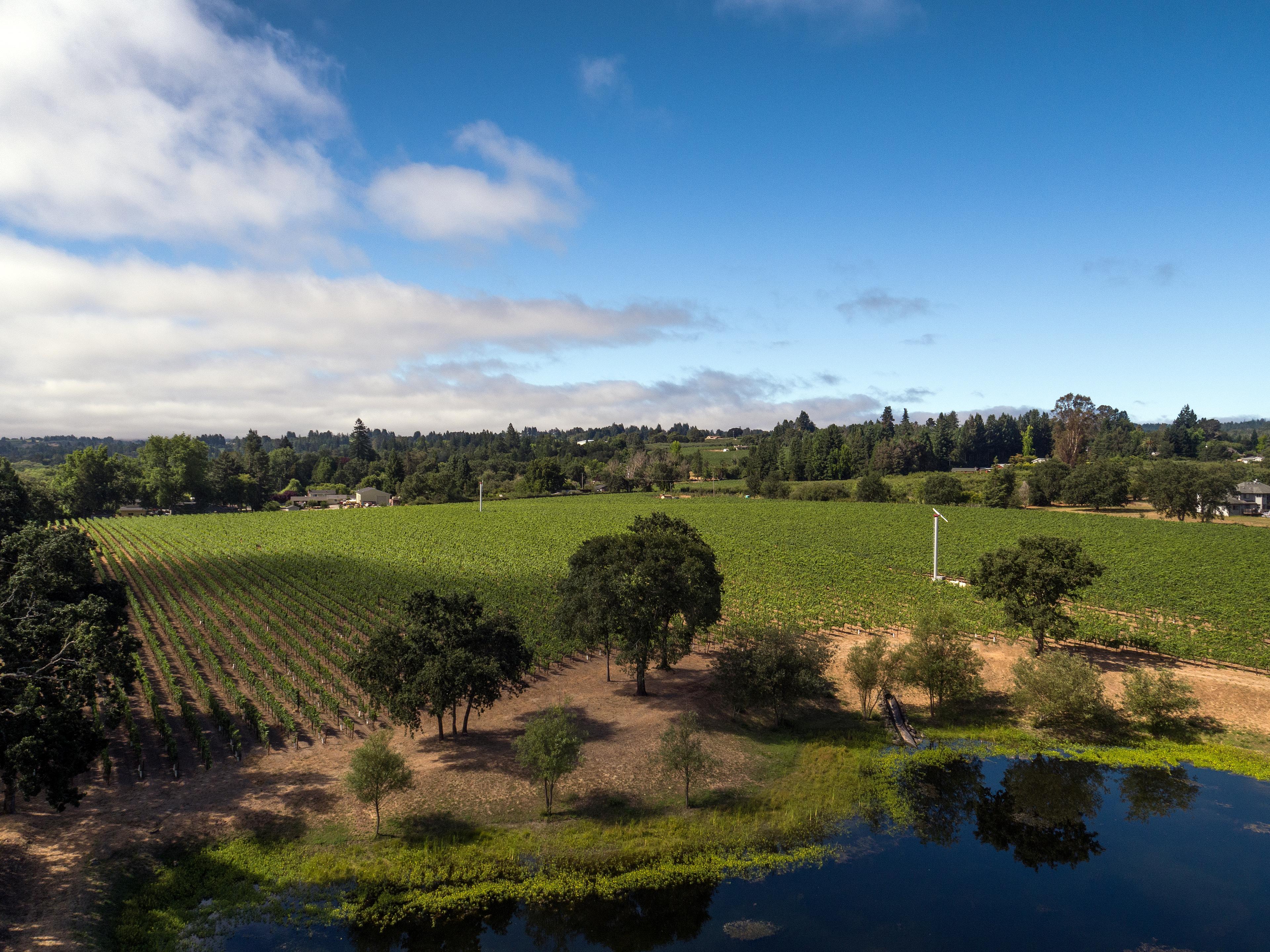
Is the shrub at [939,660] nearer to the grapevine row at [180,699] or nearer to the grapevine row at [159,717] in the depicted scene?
the grapevine row at [180,699]

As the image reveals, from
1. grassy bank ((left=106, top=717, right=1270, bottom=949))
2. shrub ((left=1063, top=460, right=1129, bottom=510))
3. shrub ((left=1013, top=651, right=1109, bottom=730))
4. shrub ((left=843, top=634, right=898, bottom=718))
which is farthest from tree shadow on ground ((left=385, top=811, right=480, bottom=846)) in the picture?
shrub ((left=1063, top=460, right=1129, bottom=510))

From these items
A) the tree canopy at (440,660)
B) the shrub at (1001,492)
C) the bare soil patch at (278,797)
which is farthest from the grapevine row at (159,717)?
the shrub at (1001,492)

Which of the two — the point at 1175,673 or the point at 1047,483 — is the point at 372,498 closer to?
the point at 1047,483

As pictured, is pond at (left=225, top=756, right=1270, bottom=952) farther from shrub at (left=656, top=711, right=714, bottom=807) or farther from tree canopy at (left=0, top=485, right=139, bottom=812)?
tree canopy at (left=0, top=485, right=139, bottom=812)

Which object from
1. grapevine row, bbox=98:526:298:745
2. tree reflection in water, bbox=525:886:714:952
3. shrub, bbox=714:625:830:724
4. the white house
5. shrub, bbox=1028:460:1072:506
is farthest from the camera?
shrub, bbox=1028:460:1072:506

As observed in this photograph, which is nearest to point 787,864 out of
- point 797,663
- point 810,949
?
point 810,949

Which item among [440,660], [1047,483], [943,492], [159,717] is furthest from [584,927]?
[1047,483]
